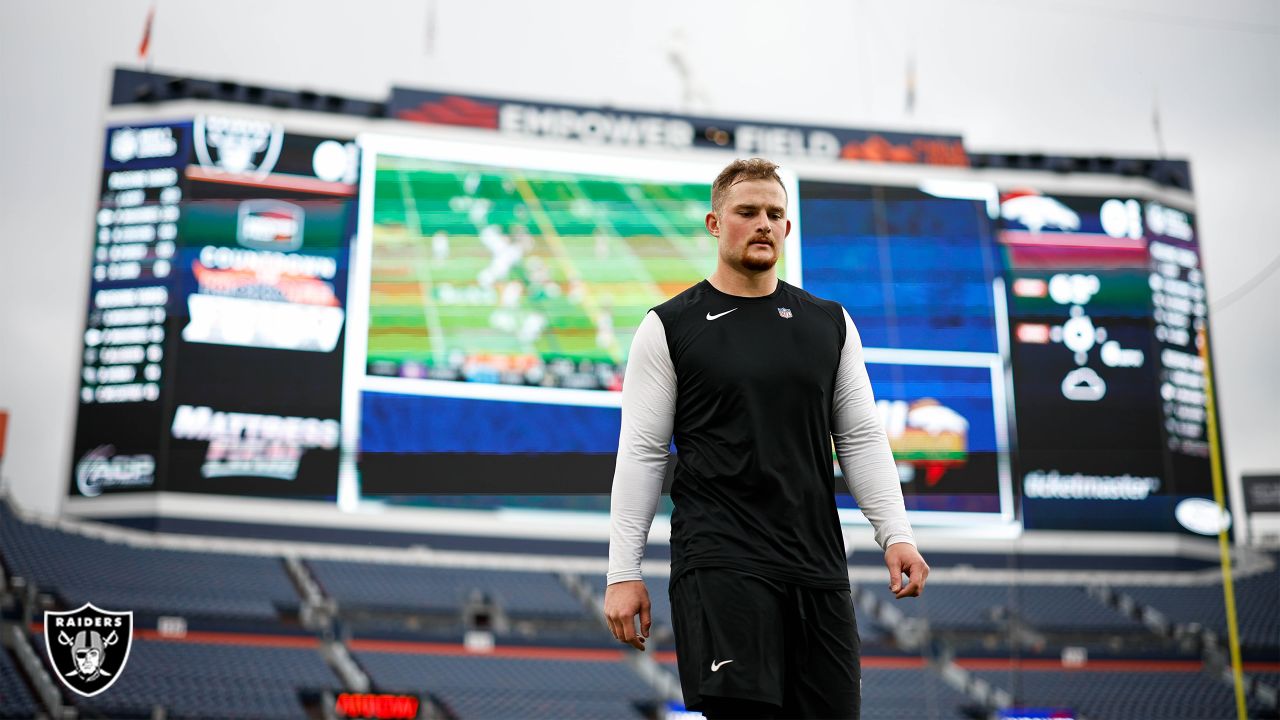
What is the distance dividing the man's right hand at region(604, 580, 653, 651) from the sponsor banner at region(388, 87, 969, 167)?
15974 millimetres

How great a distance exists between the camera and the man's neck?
2.25 meters

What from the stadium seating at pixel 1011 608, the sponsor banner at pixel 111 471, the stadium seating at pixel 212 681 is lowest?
the stadium seating at pixel 212 681

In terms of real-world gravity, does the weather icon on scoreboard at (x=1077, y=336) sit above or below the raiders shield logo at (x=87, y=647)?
above

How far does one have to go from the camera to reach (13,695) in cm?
1265

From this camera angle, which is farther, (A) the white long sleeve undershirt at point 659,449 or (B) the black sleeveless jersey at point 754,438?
(A) the white long sleeve undershirt at point 659,449

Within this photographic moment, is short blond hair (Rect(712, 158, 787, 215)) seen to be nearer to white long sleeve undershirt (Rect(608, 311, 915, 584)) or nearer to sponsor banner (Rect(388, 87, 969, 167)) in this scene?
white long sleeve undershirt (Rect(608, 311, 915, 584))

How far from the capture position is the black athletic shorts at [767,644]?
6.52 ft

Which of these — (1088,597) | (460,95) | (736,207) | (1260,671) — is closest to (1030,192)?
(1088,597)

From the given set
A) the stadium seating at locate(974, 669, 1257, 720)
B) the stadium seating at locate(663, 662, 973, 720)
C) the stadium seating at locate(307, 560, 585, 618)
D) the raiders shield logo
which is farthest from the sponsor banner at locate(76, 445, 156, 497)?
the raiders shield logo

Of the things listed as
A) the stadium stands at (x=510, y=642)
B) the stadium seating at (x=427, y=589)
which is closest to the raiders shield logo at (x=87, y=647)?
the stadium stands at (x=510, y=642)

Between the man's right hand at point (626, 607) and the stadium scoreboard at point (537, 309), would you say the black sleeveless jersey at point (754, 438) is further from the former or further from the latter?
the stadium scoreboard at point (537, 309)

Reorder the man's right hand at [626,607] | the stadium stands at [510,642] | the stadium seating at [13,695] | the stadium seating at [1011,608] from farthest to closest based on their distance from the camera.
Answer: the stadium seating at [1011,608] → the stadium stands at [510,642] → the stadium seating at [13,695] → the man's right hand at [626,607]

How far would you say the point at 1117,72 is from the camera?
15.6 metres

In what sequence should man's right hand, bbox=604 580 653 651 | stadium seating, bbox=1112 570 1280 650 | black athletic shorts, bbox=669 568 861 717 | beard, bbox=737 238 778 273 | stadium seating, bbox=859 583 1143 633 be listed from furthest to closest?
1. stadium seating, bbox=859 583 1143 633
2. stadium seating, bbox=1112 570 1280 650
3. beard, bbox=737 238 778 273
4. man's right hand, bbox=604 580 653 651
5. black athletic shorts, bbox=669 568 861 717
